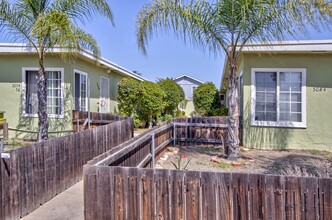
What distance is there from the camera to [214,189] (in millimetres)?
2908

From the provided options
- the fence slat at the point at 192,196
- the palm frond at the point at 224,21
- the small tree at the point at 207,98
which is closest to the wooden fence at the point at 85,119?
the palm frond at the point at 224,21

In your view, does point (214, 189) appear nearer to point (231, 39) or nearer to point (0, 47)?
point (231, 39)

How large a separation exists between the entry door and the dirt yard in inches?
236

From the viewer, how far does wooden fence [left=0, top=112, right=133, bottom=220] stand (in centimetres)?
372

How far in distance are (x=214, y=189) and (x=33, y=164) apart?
2.85 metres

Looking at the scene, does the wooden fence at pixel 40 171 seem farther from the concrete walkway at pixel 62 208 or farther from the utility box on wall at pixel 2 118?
the utility box on wall at pixel 2 118

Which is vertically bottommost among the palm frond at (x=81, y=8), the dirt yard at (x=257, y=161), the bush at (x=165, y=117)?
Answer: the dirt yard at (x=257, y=161)

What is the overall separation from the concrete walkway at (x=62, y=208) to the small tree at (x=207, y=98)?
599 inches

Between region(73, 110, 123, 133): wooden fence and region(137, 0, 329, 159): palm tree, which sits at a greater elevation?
region(137, 0, 329, 159): palm tree

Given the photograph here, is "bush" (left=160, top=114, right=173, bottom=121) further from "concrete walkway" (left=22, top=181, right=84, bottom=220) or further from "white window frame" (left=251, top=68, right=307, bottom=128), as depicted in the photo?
"concrete walkway" (left=22, top=181, right=84, bottom=220)

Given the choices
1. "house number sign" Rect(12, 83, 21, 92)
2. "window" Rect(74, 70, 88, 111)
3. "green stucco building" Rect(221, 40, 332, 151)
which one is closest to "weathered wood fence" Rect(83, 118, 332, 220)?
"green stucco building" Rect(221, 40, 332, 151)

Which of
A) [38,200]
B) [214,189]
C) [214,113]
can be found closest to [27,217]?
[38,200]

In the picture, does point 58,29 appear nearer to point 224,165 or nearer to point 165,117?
point 224,165

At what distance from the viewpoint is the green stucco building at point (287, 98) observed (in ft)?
28.5
